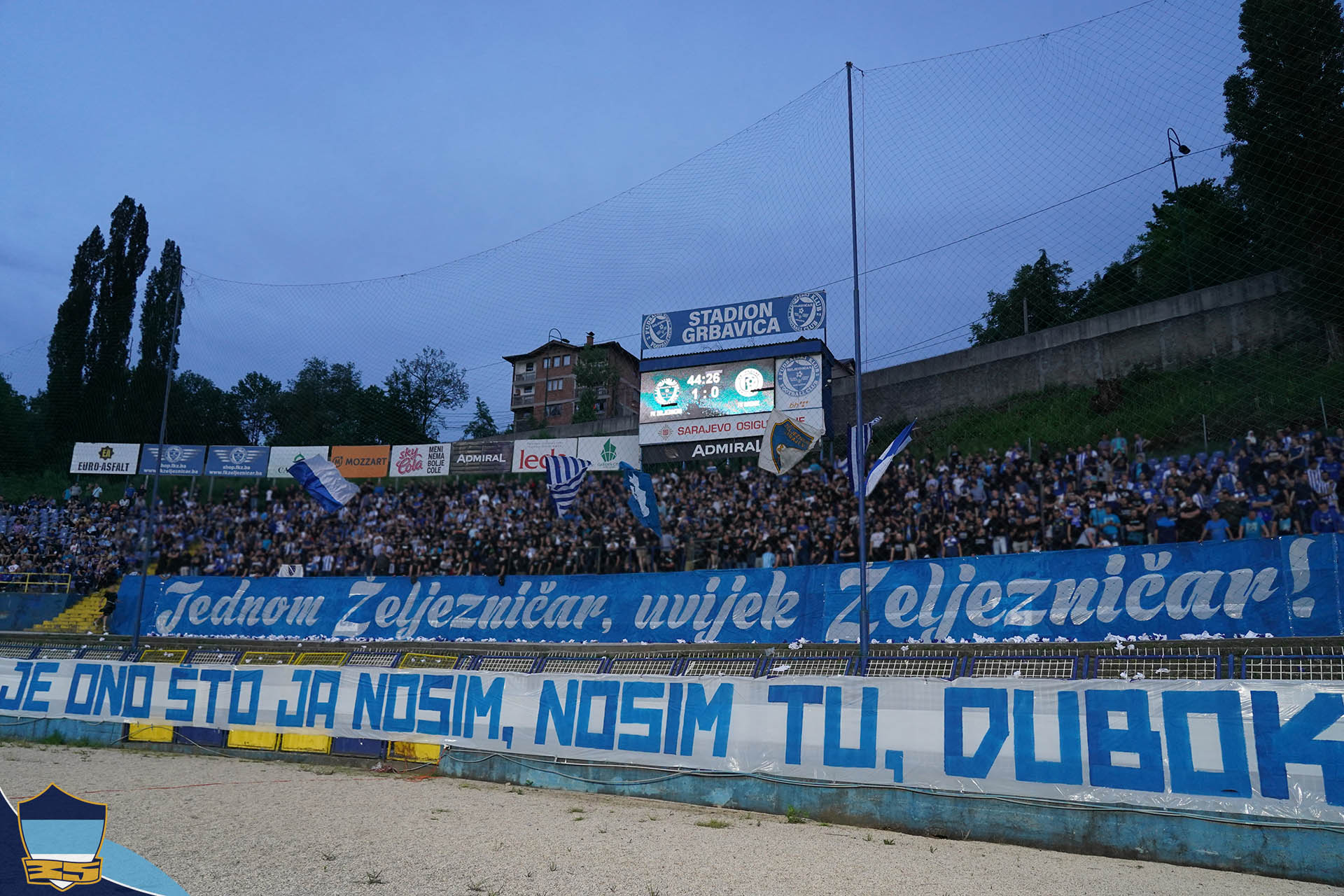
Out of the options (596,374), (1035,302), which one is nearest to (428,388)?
(596,374)

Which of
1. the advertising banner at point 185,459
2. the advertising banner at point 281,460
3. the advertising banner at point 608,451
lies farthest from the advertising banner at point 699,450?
the advertising banner at point 185,459

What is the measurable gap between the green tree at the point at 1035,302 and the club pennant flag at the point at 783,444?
10.8 meters

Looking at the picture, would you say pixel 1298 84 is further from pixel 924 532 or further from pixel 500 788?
pixel 500 788

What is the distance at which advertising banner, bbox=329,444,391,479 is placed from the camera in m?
36.3

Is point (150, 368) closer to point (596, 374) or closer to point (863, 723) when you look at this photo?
point (596, 374)

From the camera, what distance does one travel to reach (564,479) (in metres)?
23.5

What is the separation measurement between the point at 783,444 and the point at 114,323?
43.3 metres

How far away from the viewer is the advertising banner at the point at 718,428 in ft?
86.2

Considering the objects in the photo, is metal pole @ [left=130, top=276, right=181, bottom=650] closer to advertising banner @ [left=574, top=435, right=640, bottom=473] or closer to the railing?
the railing

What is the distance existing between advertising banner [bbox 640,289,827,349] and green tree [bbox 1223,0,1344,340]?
11961 mm

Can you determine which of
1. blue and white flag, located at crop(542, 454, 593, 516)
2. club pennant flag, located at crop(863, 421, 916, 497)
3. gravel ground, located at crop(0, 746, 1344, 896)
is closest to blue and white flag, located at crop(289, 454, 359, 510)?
blue and white flag, located at crop(542, 454, 593, 516)

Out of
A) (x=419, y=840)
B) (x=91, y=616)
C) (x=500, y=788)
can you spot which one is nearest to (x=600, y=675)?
(x=500, y=788)

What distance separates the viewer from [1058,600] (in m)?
14.4

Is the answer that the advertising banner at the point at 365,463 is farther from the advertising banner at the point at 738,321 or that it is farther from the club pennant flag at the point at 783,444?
the club pennant flag at the point at 783,444
